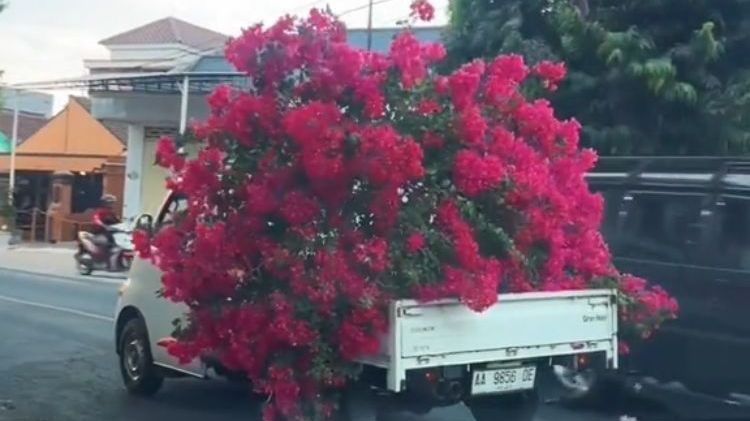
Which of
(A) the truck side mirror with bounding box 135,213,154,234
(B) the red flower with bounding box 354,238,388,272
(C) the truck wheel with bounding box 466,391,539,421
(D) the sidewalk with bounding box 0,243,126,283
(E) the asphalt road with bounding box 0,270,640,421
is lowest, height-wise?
(D) the sidewalk with bounding box 0,243,126,283

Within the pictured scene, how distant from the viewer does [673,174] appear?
9.30 metres

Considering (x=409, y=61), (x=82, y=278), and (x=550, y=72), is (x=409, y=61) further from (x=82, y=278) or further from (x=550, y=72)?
(x=82, y=278)

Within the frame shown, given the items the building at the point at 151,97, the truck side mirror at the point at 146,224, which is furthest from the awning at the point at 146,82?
the truck side mirror at the point at 146,224

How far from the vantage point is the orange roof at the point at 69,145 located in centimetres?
4106

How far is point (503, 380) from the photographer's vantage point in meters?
7.15

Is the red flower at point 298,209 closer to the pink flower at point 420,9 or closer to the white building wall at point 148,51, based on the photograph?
the pink flower at point 420,9

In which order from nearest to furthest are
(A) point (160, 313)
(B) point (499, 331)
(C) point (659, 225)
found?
(B) point (499, 331) → (C) point (659, 225) → (A) point (160, 313)

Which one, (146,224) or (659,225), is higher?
(659,225)

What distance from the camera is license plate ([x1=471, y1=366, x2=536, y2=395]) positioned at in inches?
277

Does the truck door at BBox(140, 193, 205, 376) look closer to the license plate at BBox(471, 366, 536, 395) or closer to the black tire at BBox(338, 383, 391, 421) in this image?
the black tire at BBox(338, 383, 391, 421)

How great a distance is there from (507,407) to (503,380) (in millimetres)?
891

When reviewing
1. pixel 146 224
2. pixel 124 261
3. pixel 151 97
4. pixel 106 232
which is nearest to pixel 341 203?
pixel 146 224

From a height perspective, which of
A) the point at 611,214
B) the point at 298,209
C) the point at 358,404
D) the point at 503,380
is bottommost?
the point at 358,404

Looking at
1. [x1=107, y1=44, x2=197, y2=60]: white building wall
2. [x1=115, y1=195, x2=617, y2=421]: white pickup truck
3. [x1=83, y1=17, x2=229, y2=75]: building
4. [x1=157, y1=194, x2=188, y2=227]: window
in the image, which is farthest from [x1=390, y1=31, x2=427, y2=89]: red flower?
[x1=107, y1=44, x2=197, y2=60]: white building wall
